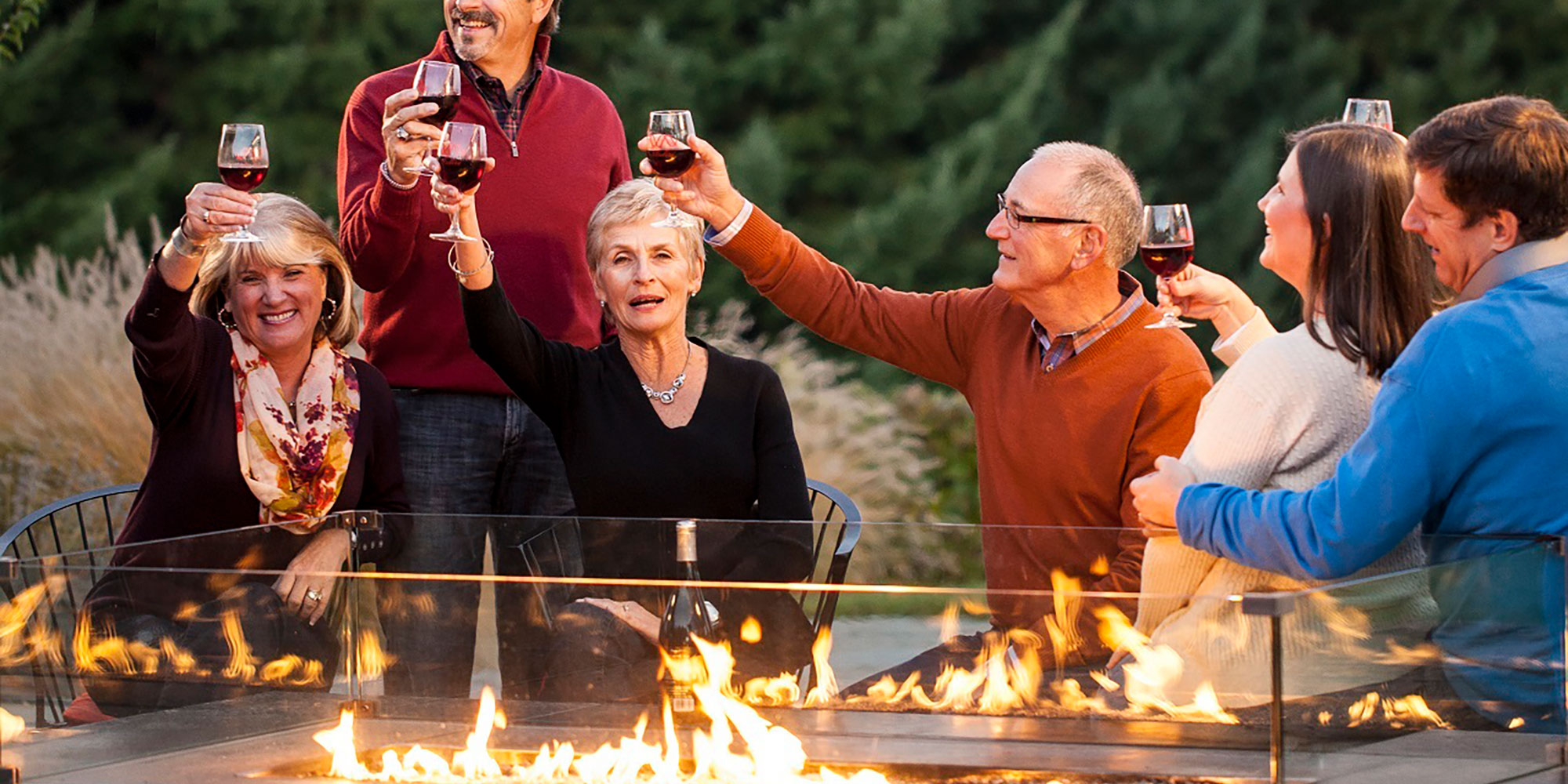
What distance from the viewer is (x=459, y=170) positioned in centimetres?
332

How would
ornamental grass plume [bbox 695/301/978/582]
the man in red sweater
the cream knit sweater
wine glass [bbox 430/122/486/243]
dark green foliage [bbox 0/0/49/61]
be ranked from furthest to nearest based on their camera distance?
ornamental grass plume [bbox 695/301/978/582], dark green foliage [bbox 0/0/49/61], the man in red sweater, wine glass [bbox 430/122/486/243], the cream knit sweater

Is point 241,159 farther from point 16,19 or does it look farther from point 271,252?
point 16,19

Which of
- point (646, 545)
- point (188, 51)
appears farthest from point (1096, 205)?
point (188, 51)

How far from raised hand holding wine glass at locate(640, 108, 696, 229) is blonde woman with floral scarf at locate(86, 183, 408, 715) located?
739 millimetres

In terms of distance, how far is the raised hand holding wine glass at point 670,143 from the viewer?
3516 mm

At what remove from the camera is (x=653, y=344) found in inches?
150

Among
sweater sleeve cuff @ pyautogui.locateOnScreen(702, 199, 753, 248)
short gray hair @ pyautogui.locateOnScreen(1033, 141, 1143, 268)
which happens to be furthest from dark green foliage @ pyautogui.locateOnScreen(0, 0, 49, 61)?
short gray hair @ pyautogui.locateOnScreen(1033, 141, 1143, 268)

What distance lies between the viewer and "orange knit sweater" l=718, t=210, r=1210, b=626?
3508 mm

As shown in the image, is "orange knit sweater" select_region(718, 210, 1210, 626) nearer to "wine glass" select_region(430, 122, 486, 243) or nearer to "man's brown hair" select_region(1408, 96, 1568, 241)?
"wine glass" select_region(430, 122, 486, 243)

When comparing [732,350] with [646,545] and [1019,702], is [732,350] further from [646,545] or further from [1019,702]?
[1019,702]

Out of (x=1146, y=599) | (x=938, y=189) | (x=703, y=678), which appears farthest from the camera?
(x=938, y=189)

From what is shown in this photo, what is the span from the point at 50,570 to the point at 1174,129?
973 cm

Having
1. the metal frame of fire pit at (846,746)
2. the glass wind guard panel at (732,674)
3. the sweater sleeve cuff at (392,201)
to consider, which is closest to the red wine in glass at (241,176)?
the sweater sleeve cuff at (392,201)

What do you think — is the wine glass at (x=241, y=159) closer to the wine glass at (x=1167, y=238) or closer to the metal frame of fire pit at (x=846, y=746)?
the metal frame of fire pit at (x=846, y=746)
